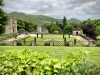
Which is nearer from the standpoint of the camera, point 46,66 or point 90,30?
point 46,66

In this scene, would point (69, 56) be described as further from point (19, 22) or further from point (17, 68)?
point (19, 22)

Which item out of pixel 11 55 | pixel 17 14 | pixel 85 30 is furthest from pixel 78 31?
pixel 17 14

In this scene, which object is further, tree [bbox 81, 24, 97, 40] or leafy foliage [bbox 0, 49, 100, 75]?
tree [bbox 81, 24, 97, 40]

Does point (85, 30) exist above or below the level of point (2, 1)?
below

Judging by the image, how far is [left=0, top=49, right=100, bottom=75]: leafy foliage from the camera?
8.22 ft

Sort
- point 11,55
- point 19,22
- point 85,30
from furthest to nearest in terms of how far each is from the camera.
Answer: point 19,22 < point 85,30 < point 11,55

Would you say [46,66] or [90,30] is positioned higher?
[46,66]

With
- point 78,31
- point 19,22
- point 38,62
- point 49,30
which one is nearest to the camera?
point 38,62

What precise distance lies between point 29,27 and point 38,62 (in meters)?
76.2

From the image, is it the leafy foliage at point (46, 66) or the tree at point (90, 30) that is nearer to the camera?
the leafy foliage at point (46, 66)

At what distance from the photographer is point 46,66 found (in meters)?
2.48

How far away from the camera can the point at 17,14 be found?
17400 centimetres

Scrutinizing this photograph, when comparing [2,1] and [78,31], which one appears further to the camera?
[78,31]

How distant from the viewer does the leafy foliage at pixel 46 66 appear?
2506 mm
